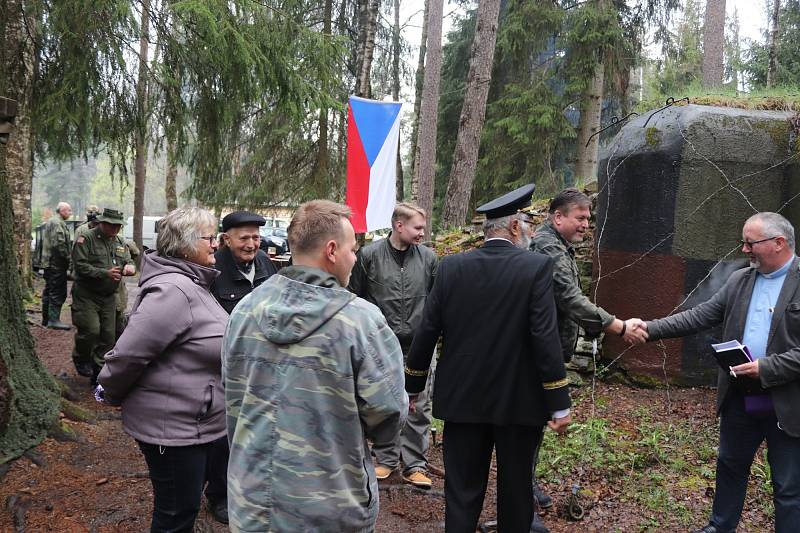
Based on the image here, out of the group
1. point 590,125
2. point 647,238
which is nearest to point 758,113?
point 647,238

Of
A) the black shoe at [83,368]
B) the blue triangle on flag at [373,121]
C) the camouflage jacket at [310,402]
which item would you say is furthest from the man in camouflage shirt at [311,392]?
the black shoe at [83,368]

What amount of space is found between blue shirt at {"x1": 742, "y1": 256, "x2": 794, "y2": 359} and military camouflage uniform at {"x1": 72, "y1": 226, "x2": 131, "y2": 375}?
5.92m

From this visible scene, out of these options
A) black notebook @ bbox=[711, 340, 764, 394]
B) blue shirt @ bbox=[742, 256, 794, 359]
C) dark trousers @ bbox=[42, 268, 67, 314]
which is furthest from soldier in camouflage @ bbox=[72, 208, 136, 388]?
blue shirt @ bbox=[742, 256, 794, 359]

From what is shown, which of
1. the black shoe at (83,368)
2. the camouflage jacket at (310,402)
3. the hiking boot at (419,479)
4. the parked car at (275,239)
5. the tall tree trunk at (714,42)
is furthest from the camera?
the parked car at (275,239)

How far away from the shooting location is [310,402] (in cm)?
206

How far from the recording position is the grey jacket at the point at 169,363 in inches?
107

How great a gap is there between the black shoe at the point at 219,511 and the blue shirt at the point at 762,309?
3222 mm

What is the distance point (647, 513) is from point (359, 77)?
35.2 feet

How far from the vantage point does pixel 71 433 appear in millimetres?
4727

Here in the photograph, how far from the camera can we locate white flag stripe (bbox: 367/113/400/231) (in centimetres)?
592

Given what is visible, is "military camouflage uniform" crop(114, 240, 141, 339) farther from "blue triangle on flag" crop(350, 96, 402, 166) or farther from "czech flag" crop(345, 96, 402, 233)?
"blue triangle on flag" crop(350, 96, 402, 166)

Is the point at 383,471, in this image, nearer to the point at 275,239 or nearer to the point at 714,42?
the point at 714,42

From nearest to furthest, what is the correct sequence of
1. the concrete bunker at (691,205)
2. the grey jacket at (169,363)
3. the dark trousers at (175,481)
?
the grey jacket at (169,363)
the dark trousers at (175,481)
the concrete bunker at (691,205)

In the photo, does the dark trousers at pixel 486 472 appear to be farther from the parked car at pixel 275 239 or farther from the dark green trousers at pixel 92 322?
the parked car at pixel 275 239
